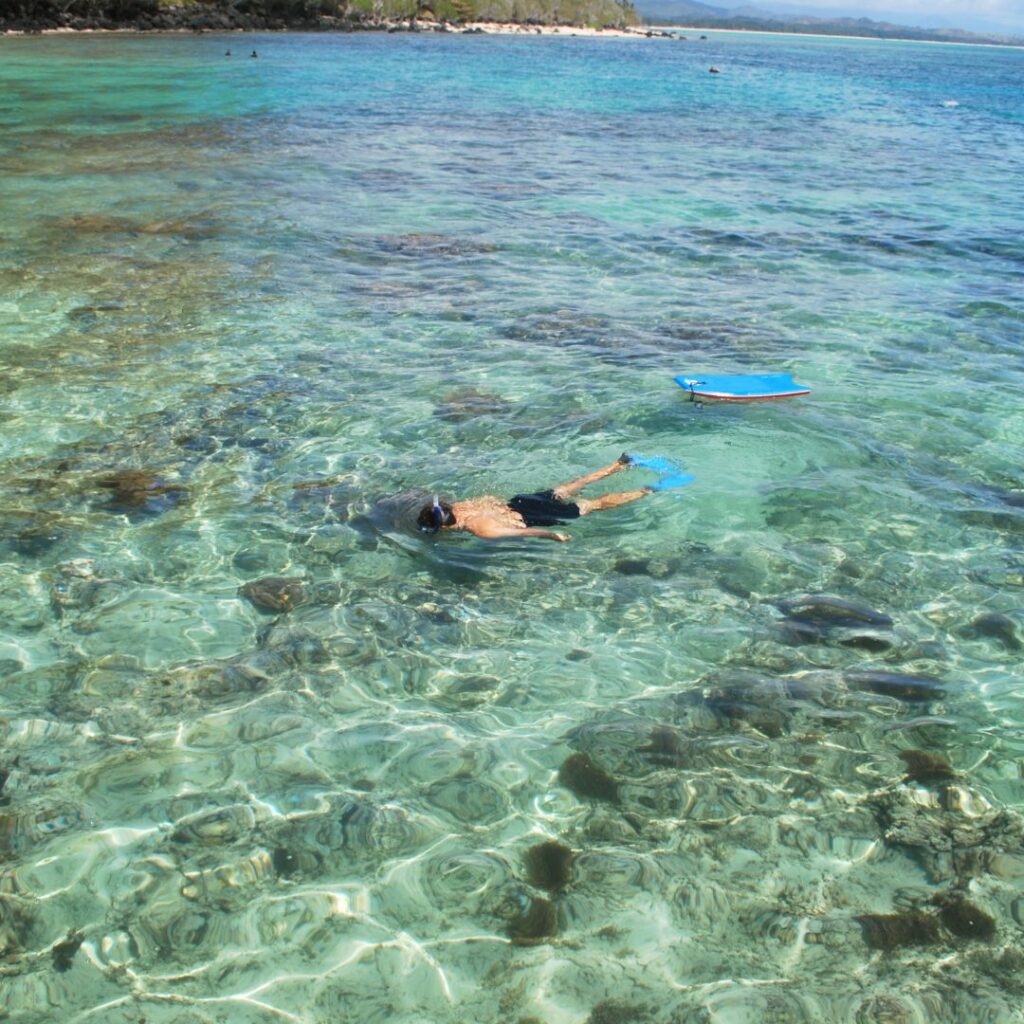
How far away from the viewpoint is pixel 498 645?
7680mm

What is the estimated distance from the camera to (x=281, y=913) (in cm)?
530

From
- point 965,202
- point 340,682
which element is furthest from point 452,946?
point 965,202

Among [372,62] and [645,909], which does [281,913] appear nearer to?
[645,909]

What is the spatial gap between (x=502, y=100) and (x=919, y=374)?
140 feet

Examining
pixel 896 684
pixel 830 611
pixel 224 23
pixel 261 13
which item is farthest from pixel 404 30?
pixel 896 684

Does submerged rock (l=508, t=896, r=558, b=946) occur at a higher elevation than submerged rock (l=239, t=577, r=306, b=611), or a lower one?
lower

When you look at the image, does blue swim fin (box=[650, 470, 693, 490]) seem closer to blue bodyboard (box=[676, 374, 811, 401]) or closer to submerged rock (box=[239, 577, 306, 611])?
blue bodyboard (box=[676, 374, 811, 401])

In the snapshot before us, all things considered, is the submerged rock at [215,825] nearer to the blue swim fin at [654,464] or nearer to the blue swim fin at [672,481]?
the blue swim fin at [672,481]

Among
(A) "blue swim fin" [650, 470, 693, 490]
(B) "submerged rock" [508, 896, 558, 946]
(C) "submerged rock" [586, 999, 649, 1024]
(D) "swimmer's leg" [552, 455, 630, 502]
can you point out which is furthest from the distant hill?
(C) "submerged rock" [586, 999, 649, 1024]

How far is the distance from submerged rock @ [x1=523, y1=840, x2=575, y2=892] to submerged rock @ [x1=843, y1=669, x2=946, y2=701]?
2.85m

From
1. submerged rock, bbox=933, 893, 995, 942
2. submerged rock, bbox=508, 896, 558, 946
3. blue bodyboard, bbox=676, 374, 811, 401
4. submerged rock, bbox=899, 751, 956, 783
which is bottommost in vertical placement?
submerged rock, bbox=508, 896, 558, 946

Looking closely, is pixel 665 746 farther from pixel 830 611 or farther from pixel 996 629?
pixel 996 629

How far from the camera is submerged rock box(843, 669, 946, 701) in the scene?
7.09 meters

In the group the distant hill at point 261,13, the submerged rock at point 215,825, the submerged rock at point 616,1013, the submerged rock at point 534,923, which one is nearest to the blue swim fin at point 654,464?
the submerged rock at point 534,923
